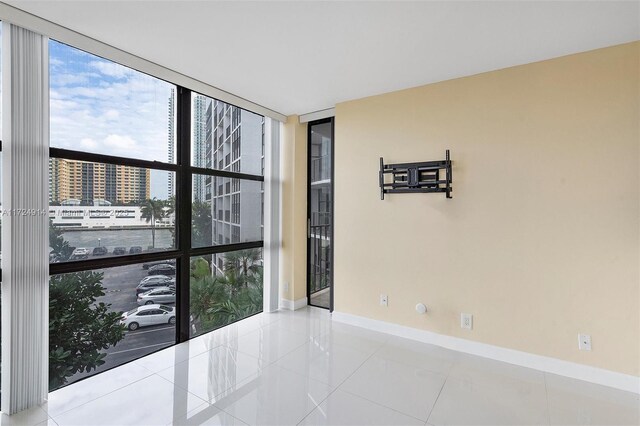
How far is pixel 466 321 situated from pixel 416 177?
1.46 meters

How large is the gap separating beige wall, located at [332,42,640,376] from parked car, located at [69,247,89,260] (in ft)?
8.24

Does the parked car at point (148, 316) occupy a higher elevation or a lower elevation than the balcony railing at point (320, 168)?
lower

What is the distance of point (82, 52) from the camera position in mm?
2303

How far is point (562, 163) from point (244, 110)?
3271 millimetres

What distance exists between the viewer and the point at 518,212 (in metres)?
2.57

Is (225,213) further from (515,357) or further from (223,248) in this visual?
(515,357)

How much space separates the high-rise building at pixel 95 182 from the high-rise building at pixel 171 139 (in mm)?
198

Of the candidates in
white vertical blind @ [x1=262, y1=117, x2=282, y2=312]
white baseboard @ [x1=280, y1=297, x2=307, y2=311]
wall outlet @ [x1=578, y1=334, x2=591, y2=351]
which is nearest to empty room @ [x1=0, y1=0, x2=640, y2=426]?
wall outlet @ [x1=578, y1=334, x2=591, y2=351]

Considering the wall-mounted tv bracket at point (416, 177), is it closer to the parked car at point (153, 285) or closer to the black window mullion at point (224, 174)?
the black window mullion at point (224, 174)

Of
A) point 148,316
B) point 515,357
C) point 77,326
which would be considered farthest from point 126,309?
point 515,357

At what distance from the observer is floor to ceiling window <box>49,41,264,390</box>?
7.25ft

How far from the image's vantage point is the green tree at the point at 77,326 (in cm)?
216

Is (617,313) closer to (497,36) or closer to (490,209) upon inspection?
(490,209)

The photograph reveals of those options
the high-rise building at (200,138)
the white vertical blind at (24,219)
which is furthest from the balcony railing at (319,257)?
the white vertical blind at (24,219)
